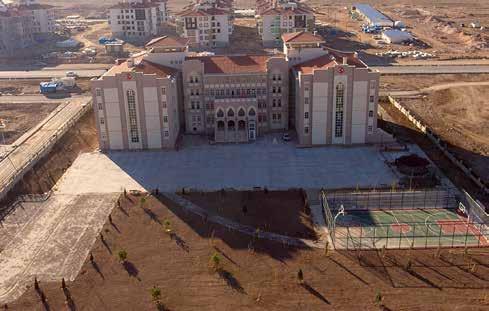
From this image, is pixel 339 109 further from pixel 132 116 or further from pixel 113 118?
pixel 113 118

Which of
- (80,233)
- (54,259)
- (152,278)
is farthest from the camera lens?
(80,233)

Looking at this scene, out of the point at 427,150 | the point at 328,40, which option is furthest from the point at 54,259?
the point at 328,40

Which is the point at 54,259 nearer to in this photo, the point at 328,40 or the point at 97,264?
the point at 97,264

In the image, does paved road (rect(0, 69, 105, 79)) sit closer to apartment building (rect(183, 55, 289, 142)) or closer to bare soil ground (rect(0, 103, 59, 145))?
bare soil ground (rect(0, 103, 59, 145))

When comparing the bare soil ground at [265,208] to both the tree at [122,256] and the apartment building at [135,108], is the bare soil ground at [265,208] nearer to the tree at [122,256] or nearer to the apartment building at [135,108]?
the tree at [122,256]

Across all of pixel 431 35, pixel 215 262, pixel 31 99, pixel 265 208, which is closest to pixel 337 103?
pixel 265 208

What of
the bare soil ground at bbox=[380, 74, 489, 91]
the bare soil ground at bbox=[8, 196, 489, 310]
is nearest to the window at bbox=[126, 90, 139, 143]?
the bare soil ground at bbox=[8, 196, 489, 310]
